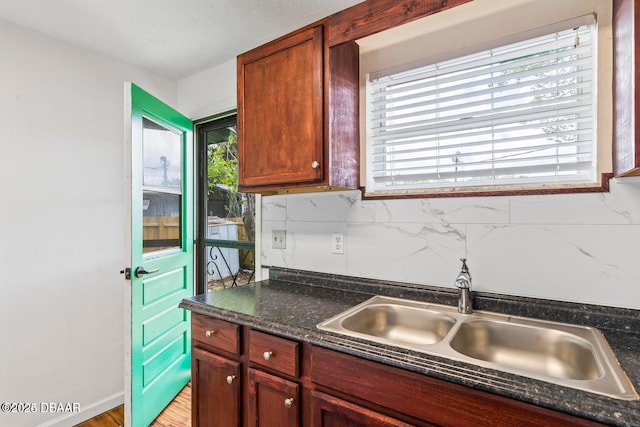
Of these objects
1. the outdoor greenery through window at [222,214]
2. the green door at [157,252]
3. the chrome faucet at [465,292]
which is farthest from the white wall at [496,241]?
the green door at [157,252]

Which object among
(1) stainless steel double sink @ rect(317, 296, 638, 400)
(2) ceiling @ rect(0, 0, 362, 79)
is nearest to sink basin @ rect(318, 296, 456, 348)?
(1) stainless steel double sink @ rect(317, 296, 638, 400)

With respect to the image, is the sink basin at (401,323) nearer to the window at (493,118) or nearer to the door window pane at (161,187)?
the window at (493,118)

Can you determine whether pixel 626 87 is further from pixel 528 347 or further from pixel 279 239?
pixel 279 239

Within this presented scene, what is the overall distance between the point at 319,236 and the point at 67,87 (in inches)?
72.3

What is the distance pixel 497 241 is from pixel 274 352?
987 mm

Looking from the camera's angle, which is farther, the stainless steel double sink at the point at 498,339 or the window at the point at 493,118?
the window at the point at 493,118

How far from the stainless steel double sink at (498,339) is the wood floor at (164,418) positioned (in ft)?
5.03

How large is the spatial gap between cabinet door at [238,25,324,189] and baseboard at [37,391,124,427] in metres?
1.80

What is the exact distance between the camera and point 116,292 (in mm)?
2213

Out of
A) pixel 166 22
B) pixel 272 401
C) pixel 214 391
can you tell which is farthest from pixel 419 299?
pixel 166 22

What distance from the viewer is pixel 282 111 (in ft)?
5.05

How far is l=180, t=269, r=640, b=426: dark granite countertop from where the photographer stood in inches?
27.9

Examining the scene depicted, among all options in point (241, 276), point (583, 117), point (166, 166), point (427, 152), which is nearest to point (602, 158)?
point (583, 117)

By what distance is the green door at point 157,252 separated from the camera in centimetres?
179
